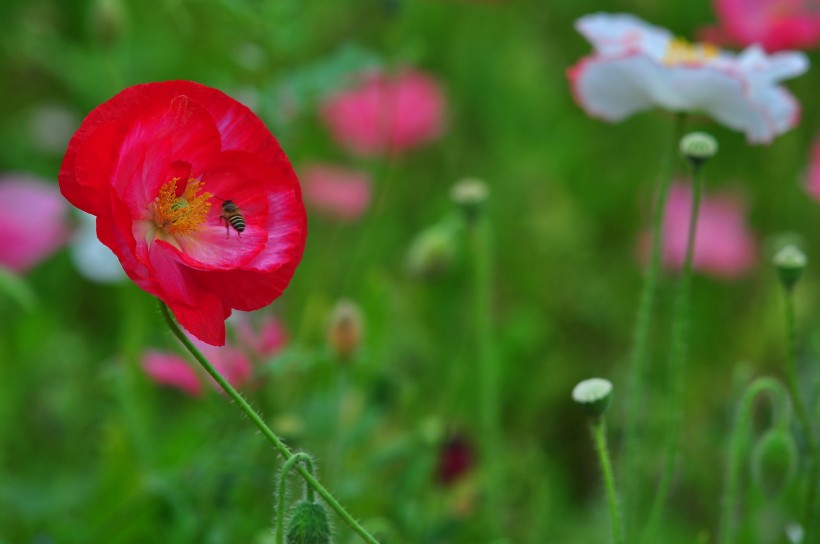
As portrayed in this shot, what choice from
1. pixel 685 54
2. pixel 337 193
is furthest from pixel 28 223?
pixel 685 54

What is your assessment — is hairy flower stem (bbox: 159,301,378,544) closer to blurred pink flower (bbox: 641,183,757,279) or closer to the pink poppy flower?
the pink poppy flower

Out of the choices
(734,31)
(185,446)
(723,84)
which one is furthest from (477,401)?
(723,84)

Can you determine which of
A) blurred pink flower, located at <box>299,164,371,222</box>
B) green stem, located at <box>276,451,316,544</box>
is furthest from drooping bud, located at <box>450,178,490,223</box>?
blurred pink flower, located at <box>299,164,371,222</box>

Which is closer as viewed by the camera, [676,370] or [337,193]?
[676,370]

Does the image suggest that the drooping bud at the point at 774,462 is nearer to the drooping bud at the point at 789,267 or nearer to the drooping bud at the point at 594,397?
the drooping bud at the point at 789,267

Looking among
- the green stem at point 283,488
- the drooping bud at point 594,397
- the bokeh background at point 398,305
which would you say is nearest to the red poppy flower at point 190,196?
the green stem at point 283,488

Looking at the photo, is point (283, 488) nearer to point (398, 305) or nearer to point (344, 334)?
point (344, 334)
